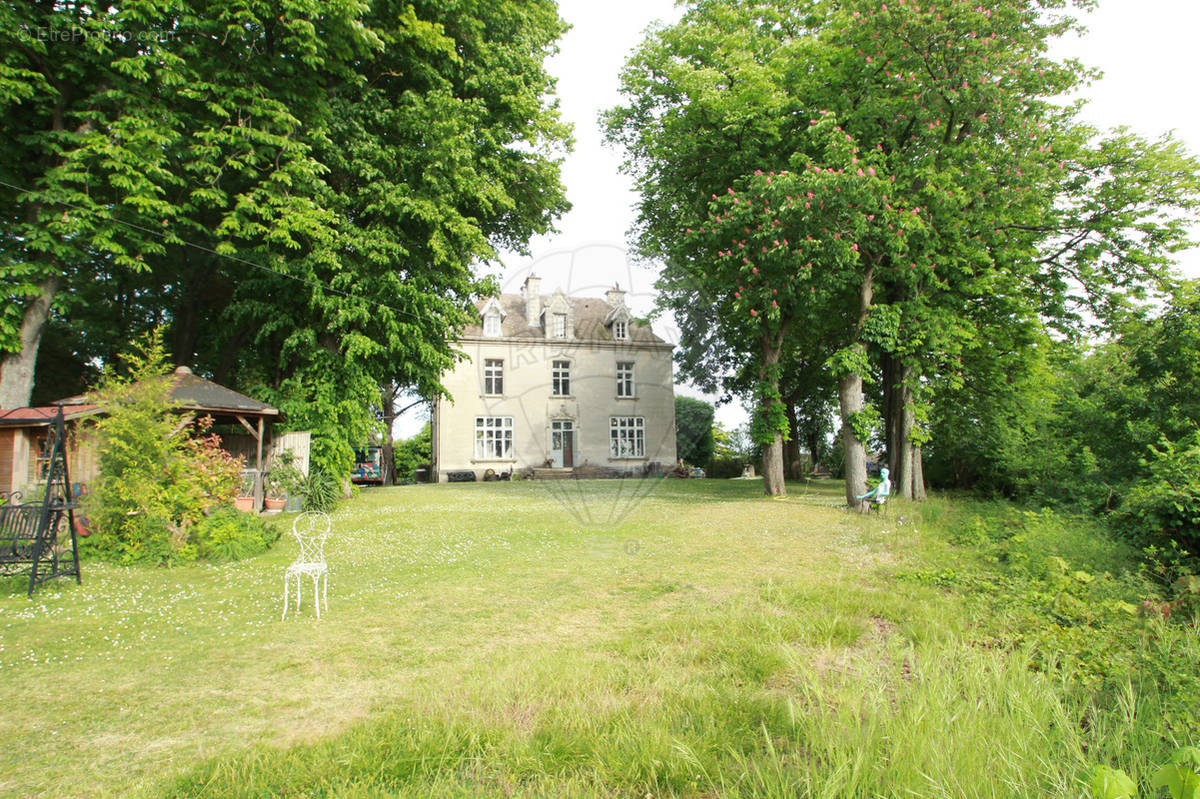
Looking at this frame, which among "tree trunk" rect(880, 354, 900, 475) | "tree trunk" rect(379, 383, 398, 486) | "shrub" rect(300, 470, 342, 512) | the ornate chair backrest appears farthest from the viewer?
"tree trunk" rect(379, 383, 398, 486)

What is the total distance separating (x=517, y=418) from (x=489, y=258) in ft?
61.6

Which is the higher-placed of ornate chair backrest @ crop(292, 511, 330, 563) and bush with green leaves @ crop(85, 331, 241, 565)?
bush with green leaves @ crop(85, 331, 241, 565)

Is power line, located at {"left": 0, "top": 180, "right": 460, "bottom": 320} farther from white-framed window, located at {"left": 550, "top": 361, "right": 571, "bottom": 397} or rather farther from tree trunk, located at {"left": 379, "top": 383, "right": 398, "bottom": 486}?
white-framed window, located at {"left": 550, "top": 361, "right": 571, "bottom": 397}

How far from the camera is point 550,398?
123 ft

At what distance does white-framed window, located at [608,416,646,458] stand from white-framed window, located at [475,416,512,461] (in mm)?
6173

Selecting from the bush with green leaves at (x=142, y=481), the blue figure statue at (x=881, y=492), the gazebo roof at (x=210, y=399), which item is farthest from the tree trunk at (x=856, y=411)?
the gazebo roof at (x=210, y=399)

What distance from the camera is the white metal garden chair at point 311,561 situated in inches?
253

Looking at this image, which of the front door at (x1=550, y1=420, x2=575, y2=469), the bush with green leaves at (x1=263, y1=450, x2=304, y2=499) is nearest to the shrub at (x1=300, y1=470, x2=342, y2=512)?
the bush with green leaves at (x1=263, y1=450, x2=304, y2=499)

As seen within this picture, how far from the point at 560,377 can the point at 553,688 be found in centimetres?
3448

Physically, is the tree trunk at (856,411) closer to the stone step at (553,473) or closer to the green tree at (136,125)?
the green tree at (136,125)

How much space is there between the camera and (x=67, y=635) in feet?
19.7

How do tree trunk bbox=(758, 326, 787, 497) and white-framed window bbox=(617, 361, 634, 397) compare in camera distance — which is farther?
white-framed window bbox=(617, 361, 634, 397)

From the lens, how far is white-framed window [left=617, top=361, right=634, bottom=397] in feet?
126

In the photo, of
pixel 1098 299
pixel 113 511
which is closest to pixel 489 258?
pixel 113 511
